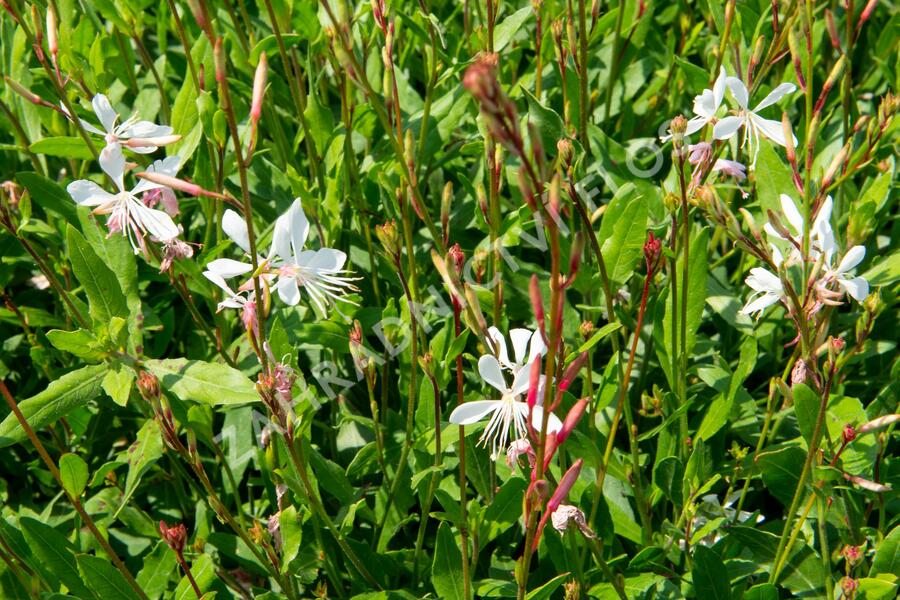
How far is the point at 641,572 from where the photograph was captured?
78.7 inches

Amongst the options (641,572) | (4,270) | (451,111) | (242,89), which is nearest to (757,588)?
(641,572)

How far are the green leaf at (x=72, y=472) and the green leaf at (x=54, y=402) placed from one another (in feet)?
0.33

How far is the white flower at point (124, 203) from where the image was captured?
179 centimetres

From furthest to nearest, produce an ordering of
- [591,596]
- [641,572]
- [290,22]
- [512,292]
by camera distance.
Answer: [290,22]
[512,292]
[641,572]
[591,596]

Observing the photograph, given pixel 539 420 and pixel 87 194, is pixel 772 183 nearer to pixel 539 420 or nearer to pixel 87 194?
pixel 539 420

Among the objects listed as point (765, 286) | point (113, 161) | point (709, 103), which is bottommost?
point (765, 286)

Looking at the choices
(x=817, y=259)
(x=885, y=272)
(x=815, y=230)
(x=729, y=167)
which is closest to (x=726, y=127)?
(x=729, y=167)

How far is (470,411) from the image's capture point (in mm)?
1529

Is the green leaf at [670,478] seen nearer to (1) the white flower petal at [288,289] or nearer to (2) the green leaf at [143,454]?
(1) the white flower petal at [288,289]

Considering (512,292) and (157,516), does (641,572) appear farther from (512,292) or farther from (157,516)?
(157,516)

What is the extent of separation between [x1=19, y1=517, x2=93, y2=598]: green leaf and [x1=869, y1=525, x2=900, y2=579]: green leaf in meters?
1.56

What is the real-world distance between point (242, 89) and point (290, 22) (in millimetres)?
256

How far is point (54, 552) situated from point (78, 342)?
1.41ft

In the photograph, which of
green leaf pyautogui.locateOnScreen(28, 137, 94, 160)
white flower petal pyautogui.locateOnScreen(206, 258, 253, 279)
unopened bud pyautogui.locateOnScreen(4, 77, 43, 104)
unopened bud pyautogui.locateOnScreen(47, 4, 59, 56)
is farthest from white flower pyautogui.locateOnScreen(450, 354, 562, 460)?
green leaf pyautogui.locateOnScreen(28, 137, 94, 160)
